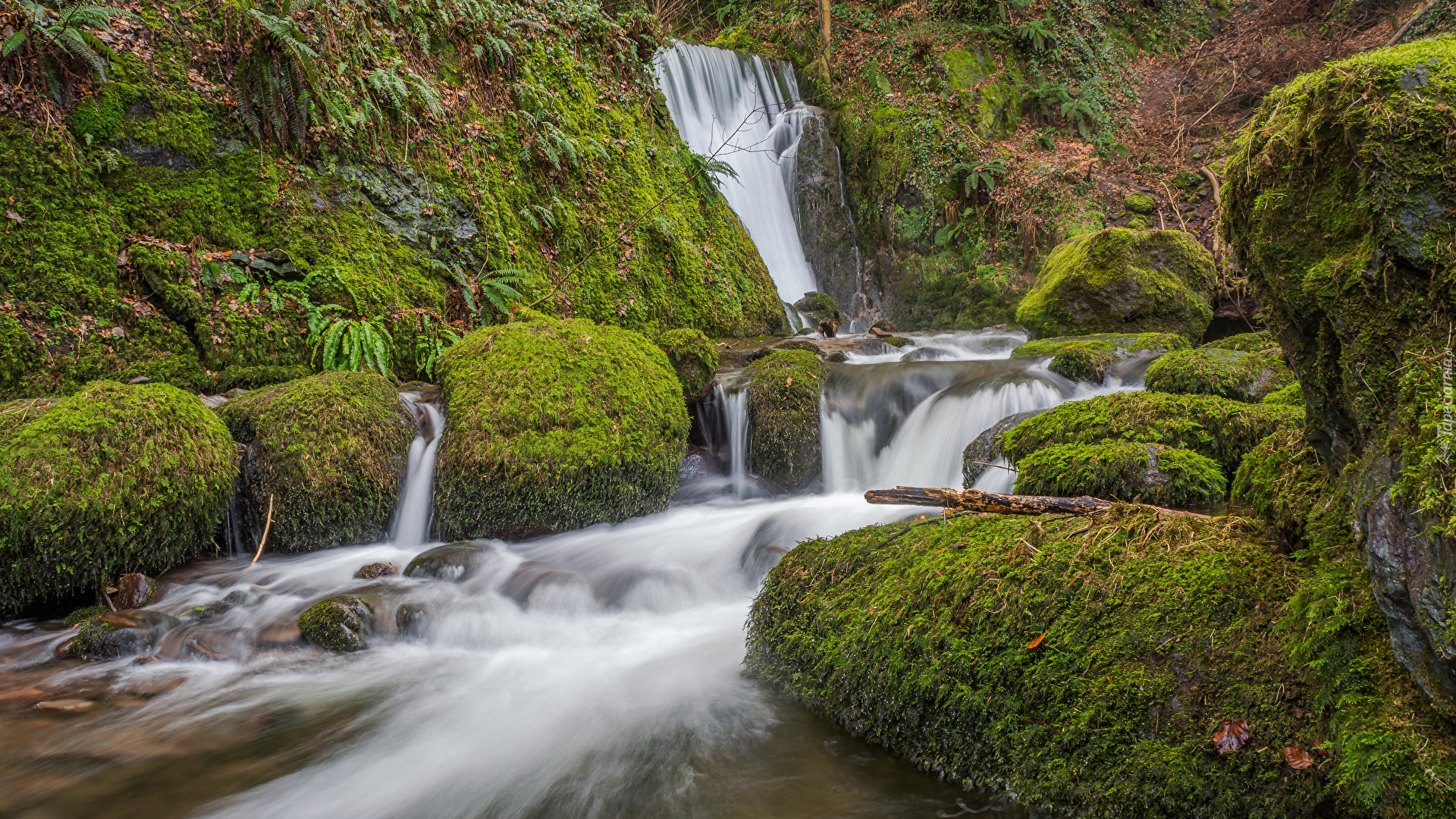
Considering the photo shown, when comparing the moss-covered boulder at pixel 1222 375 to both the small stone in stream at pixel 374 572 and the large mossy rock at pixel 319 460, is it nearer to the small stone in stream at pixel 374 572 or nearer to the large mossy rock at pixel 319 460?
the small stone in stream at pixel 374 572

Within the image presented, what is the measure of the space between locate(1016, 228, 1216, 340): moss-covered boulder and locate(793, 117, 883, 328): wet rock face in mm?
4960

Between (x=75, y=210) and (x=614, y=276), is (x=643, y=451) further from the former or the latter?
(x=75, y=210)

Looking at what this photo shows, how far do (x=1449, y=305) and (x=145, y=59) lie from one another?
30.8 feet

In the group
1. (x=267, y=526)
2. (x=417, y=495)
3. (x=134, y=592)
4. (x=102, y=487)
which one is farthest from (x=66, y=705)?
(x=417, y=495)

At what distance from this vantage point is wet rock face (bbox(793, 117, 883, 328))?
14742 millimetres

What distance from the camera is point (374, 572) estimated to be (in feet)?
16.4

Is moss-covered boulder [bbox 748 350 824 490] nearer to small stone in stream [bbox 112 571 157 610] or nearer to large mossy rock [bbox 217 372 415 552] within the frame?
large mossy rock [bbox 217 372 415 552]

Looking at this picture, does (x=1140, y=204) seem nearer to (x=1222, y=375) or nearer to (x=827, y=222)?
(x=827, y=222)

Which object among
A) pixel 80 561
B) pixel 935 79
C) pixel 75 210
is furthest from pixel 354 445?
pixel 935 79

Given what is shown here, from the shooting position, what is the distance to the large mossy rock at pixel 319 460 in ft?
17.5

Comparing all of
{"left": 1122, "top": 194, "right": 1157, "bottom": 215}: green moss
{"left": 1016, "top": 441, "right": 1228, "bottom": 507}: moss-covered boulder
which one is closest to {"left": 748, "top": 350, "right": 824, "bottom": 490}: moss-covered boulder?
{"left": 1016, "top": 441, "right": 1228, "bottom": 507}: moss-covered boulder

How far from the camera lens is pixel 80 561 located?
438 centimetres

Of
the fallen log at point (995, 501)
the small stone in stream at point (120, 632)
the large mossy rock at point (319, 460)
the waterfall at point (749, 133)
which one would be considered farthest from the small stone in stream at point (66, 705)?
the waterfall at point (749, 133)

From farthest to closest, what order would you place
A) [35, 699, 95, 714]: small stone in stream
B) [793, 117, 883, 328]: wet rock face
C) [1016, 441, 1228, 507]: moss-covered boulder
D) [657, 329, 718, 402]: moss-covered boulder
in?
[793, 117, 883, 328]: wet rock face, [657, 329, 718, 402]: moss-covered boulder, [35, 699, 95, 714]: small stone in stream, [1016, 441, 1228, 507]: moss-covered boulder
